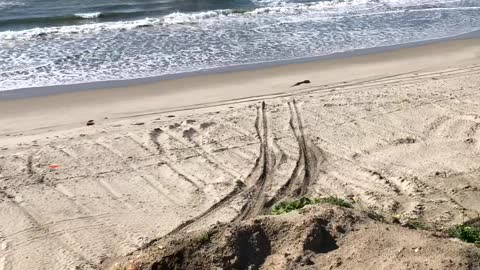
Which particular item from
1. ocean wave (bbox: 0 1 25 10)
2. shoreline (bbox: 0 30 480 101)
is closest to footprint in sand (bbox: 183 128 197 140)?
shoreline (bbox: 0 30 480 101)

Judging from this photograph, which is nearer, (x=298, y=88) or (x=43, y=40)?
(x=298, y=88)

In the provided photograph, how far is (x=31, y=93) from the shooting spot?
10.7 m

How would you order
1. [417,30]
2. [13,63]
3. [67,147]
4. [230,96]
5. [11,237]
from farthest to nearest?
[417,30], [13,63], [230,96], [67,147], [11,237]

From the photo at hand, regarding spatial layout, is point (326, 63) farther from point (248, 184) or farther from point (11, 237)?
point (11, 237)

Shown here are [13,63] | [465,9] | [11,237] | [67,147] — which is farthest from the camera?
[465,9]

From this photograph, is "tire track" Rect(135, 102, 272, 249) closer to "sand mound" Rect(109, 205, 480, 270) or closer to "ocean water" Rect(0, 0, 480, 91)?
"sand mound" Rect(109, 205, 480, 270)

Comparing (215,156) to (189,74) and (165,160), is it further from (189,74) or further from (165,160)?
(189,74)

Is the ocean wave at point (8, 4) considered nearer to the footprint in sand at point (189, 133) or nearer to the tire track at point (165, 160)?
the tire track at point (165, 160)

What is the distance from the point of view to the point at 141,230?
6.25 metres

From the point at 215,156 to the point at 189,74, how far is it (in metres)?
4.20

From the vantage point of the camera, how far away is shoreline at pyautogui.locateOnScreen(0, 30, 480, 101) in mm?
10744

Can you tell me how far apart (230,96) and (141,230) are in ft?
14.7

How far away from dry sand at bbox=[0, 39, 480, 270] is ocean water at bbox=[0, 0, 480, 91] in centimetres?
154

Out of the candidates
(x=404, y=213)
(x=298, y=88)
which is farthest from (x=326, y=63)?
(x=404, y=213)
